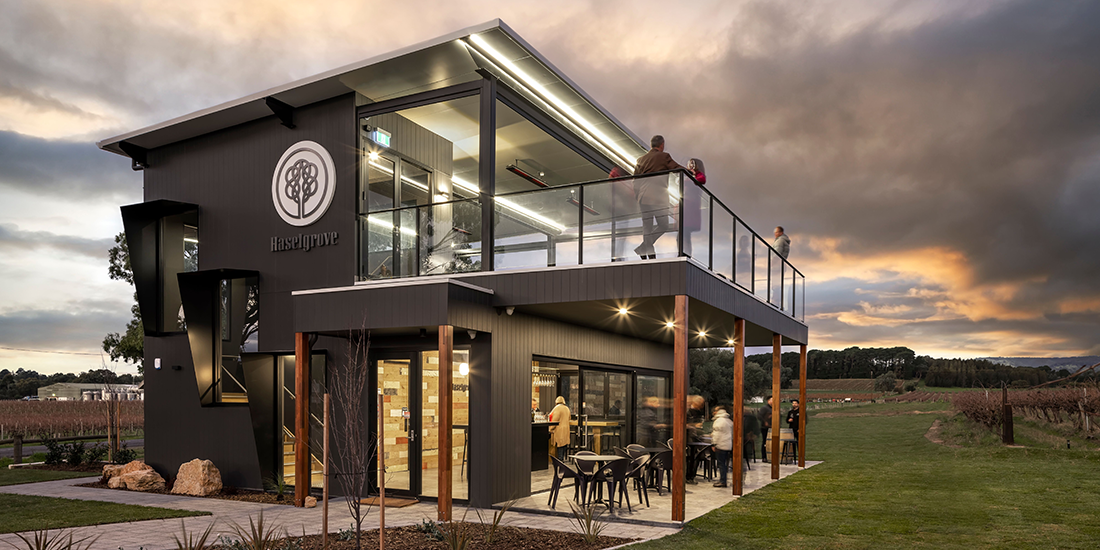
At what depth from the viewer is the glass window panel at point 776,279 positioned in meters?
13.5

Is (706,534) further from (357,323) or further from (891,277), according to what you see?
(891,277)

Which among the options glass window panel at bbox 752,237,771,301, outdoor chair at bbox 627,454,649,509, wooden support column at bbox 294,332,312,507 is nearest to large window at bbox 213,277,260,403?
wooden support column at bbox 294,332,312,507

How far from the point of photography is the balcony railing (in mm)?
9227

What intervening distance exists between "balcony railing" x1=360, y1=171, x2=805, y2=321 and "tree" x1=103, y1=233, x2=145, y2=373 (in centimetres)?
1283

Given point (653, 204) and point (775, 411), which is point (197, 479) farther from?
point (775, 411)

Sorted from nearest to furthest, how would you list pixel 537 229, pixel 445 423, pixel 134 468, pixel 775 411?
pixel 445 423
pixel 537 229
pixel 134 468
pixel 775 411

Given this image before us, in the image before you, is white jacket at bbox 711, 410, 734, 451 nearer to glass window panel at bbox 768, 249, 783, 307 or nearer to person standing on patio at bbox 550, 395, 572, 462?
person standing on patio at bbox 550, 395, 572, 462

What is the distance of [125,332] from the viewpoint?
70.2ft

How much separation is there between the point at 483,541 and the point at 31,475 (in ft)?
37.7

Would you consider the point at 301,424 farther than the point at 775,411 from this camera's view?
No

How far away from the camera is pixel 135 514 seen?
9.12m

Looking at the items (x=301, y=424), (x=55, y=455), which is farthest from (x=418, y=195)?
(x=55, y=455)

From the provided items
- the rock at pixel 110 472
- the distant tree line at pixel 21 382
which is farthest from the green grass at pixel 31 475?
the distant tree line at pixel 21 382

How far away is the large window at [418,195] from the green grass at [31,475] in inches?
310
